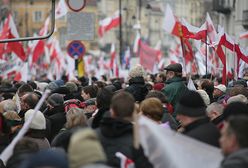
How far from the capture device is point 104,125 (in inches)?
342

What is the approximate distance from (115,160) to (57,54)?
30.3 metres

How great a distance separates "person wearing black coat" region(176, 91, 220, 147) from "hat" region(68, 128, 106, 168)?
5.34 ft

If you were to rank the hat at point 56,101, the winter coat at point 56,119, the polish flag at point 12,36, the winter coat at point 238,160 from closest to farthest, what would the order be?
the winter coat at point 238,160 < the winter coat at point 56,119 < the hat at point 56,101 < the polish flag at point 12,36

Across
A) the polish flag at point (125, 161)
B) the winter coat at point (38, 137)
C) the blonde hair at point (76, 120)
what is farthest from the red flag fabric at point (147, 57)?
the polish flag at point (125, 161)

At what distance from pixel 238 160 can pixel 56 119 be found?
19.9ft

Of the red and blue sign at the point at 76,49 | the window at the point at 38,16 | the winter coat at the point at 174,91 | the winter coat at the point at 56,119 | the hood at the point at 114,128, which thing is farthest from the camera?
the window at the point at 38,16

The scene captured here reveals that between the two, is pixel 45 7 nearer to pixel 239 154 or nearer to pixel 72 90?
pixel 72 90

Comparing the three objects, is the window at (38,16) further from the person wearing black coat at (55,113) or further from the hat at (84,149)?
the hat at (84,149)

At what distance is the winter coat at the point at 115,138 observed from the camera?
28.3 ft

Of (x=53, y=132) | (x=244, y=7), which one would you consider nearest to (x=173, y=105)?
(x=53, y=132)

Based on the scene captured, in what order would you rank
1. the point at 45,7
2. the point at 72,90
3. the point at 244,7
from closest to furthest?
the point at 72,90, the point at 244,7, the point at 45,7

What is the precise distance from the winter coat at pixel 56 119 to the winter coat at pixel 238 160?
5.80m

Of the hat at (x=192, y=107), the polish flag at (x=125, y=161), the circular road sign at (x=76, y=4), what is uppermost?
the circular road sign at (x=76, y=4)

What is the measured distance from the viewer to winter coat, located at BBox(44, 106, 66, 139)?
1277 cm
